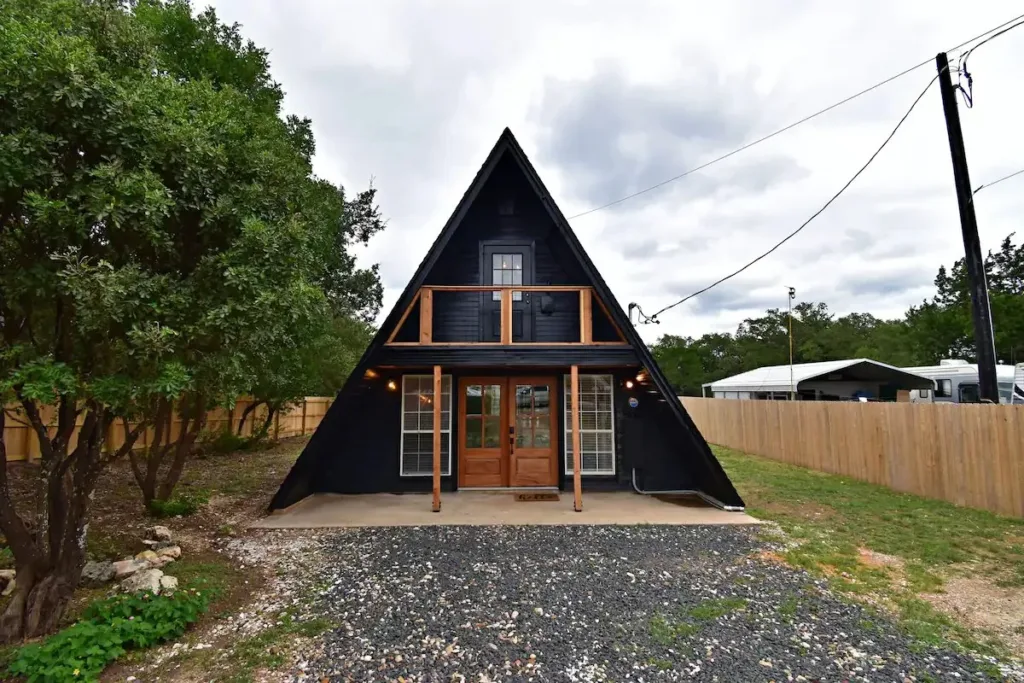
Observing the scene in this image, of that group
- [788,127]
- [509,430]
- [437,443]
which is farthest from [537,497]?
[788,127]

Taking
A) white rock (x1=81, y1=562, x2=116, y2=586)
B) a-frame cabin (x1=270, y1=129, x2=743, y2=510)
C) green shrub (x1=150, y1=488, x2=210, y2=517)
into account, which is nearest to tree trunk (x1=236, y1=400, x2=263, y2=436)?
green shrub (x1=150, y1=488, x2=210, y2=517)

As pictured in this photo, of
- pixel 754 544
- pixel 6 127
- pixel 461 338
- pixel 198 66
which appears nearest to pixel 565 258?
pixel 461 338

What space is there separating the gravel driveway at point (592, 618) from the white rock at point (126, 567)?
1536 millimetres

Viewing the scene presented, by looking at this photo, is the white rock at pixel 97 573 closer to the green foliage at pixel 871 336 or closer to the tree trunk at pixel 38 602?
the tree trunk at pixel 38 602

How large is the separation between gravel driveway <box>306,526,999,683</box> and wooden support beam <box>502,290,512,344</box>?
271cm

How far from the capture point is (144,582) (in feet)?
12.4

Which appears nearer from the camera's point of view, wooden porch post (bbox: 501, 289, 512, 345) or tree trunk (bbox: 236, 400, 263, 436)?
wooden porch post (bbox: 501, 289, 512, 345)

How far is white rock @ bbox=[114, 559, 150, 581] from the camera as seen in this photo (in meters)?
4.11

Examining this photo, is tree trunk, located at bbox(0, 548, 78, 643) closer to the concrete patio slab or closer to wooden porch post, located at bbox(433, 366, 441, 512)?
the concrete patio slab

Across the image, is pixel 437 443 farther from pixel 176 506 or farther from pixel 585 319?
pixel 176 506

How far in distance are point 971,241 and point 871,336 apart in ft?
121

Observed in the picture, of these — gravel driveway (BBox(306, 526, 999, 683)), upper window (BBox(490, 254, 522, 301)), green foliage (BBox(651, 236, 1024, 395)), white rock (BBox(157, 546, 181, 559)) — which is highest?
green foliage (BBox(651, 236, 1024, 395))

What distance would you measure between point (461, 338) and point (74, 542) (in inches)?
209

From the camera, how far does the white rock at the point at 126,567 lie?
411cm
